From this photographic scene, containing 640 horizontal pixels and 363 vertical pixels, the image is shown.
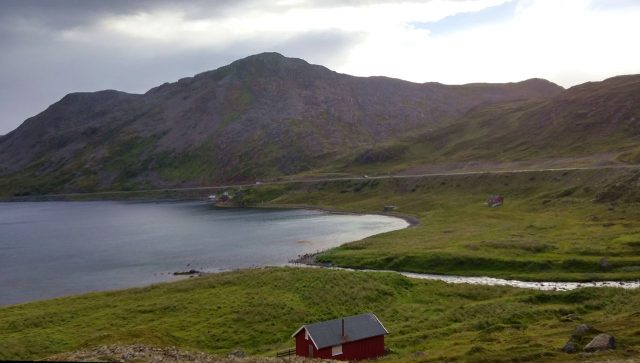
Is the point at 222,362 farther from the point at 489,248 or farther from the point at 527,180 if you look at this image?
the point at 527,180

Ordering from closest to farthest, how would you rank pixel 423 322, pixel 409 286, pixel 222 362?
1. pixel 222 362
2. pixel 423 322
3. pixel 409 286

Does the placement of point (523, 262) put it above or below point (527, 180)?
below

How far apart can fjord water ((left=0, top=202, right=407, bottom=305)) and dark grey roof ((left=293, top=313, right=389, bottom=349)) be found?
57.7 meters

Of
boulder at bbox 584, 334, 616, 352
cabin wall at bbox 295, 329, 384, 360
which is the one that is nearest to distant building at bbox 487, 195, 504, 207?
cabin wall at bbox 295, 329, 384, 360

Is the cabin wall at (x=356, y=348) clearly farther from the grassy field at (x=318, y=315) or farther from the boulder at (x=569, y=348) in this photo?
the boulder at (x=569, y=348)

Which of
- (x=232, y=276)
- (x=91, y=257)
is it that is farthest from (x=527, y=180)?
(x=91, y=257)

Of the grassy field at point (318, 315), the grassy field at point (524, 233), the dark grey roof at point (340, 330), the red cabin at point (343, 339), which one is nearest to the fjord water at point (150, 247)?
the grassy field at point (524, 233)

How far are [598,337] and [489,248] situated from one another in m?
57.1

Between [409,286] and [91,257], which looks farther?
[91,257]

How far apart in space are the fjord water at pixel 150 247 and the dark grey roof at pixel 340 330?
189 ft

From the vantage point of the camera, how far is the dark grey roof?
48438mm

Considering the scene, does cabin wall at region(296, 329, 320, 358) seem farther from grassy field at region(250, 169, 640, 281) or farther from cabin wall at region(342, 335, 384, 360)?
grassy field at region(250, 169, 640, 281)

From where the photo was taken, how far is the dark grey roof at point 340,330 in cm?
4844

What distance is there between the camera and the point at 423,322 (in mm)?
62406
